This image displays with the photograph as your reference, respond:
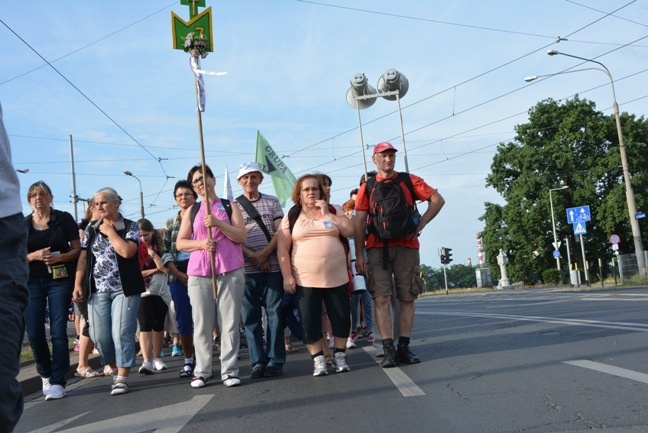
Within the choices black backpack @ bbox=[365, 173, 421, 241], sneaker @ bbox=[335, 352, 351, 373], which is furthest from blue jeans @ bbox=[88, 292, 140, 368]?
black backpack @ bbox=[365, 173, 421, 241]

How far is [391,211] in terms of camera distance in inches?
259

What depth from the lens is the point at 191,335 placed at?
7590 millimetres

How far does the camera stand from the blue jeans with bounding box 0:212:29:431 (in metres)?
2.32

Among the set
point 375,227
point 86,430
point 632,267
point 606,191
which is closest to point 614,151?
point 606,191

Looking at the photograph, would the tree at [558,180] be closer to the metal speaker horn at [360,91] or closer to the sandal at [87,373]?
the metal speaker horn at [360,91]

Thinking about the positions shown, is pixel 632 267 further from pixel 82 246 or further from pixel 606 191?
pixel 82 246

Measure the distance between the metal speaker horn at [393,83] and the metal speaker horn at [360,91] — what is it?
16.1 inches

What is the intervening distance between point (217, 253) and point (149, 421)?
189 cm

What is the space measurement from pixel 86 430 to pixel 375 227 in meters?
3.18

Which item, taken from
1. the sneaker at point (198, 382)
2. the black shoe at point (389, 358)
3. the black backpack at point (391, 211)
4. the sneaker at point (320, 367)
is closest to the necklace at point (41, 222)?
the sneaker at point (198, 382)

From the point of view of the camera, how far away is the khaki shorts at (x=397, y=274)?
265 inches

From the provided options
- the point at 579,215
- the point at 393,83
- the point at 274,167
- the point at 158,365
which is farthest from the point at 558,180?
the point at 158,365

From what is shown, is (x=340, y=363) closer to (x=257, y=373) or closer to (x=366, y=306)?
(x=257, y=373)

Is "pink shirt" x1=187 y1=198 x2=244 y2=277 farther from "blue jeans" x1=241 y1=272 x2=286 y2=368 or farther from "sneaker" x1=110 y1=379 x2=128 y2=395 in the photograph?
"sneaker" x1=110 y1=379 x2=128 y2=395
